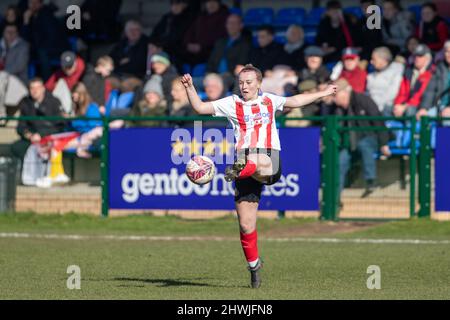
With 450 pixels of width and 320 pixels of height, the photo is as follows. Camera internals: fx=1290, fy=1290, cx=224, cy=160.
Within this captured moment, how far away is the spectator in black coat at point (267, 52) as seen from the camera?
22.4 metres

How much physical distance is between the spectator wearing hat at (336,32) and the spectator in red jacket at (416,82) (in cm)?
183

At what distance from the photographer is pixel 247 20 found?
25.0 m

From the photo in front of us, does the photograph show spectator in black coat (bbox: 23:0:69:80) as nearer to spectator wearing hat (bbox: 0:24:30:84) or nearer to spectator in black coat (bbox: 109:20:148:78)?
spectator wearing hat (bbox: 0:24:30:84)

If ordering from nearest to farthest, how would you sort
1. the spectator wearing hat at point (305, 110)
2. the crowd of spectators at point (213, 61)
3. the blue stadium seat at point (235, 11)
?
the spectator wearing hat at point (305, 110) < the crowd of spectators at point (213, 61) < the blue stadium seat at point (235, 11)

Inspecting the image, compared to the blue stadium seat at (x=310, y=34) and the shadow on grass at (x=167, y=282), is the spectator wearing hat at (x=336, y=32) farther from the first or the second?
the shadow on grass at (x=167, y=282)

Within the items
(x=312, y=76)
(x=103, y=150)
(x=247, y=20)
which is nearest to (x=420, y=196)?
(x=312, y=76)

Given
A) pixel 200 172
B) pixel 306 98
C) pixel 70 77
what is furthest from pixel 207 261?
pixel 70 77

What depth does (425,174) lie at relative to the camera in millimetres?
19719

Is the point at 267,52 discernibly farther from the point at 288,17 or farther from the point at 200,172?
the point at 200,172

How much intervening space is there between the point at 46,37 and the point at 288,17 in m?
4.68

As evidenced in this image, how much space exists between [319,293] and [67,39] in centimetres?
1454

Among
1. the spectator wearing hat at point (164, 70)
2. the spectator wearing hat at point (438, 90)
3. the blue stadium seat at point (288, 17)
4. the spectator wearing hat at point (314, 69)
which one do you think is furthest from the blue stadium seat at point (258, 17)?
the spectator wearing hat at point (438, 90)
